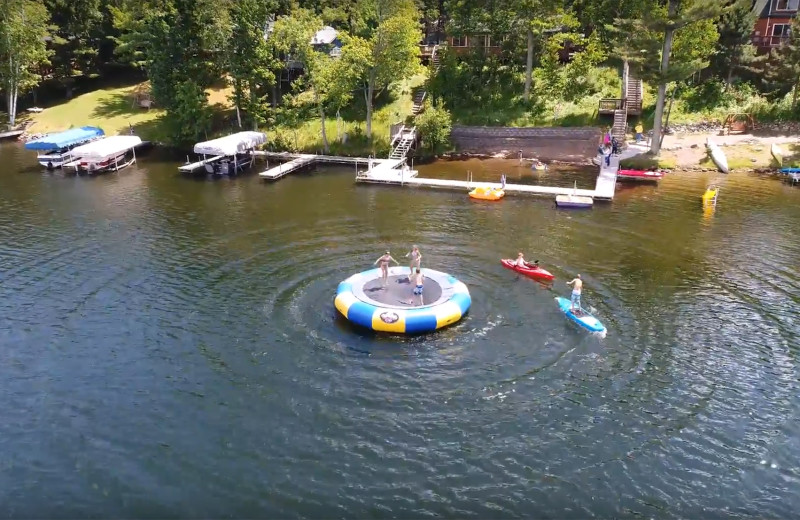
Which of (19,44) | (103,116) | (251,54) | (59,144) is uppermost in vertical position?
(19,44)

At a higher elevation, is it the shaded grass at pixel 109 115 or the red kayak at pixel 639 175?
the shaded grass at pixel 109 115

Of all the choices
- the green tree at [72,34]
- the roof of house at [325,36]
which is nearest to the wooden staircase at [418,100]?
the roof of house at [325,36]

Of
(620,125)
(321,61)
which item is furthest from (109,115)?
(620,125)

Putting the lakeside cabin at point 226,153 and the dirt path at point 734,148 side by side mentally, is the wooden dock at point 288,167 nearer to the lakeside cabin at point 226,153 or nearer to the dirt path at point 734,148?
the lakeside cabin at point 226,153

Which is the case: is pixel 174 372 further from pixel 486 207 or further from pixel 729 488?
pixel 486 207

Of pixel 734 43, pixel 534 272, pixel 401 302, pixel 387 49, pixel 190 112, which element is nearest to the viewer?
pixel 401 302

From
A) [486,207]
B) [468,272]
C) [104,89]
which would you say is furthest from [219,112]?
[468,272]

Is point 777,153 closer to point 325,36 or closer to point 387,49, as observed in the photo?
point 387,49
